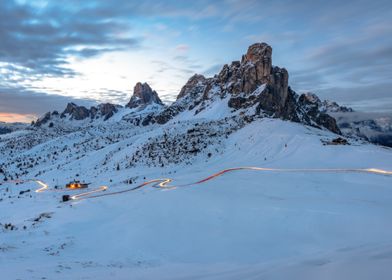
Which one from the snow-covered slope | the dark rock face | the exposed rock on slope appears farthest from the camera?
the dark rock face

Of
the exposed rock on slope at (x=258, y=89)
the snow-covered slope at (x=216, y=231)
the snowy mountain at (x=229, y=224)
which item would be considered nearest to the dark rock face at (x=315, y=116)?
the exposed rock on slope at (x=258, y=89)

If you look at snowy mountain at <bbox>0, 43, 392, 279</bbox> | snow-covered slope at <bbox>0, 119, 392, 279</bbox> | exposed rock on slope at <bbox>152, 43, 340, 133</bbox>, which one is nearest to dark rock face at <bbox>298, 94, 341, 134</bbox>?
exposed rock on slope at <bbox>152, 43, 340, 133</bbox>

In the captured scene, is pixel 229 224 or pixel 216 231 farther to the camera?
pixel 229 224

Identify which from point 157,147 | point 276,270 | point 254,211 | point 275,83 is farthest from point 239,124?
point 276,270

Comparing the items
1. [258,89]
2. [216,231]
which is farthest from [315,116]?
[216,231]

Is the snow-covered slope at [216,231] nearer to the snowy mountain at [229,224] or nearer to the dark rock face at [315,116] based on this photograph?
the snowy mountain at [229,224]

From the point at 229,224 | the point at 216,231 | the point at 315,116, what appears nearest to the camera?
the point at 216,231

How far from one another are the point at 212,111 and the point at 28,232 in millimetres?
97091

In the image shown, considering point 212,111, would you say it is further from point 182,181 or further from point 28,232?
point 28,232

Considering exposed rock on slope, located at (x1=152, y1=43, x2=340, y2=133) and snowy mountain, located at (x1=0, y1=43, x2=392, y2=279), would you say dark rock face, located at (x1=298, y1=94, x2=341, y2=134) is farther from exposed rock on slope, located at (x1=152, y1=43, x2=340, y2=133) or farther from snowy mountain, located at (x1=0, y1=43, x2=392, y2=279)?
snowy mountain, located at (x1=0, y1=43, x2=392, y2=279)

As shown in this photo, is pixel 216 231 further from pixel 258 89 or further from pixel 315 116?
pixel 315 116

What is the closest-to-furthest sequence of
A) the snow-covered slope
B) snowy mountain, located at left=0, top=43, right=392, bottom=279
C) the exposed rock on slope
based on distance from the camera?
snowy mountain, located at left=0, top=43, right=392, bottom=279 → the snow-covered slope → the exposed rock on slope

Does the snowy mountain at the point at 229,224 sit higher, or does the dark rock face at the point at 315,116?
the dark rock face at the point at 315,116

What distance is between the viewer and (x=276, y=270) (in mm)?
10398
